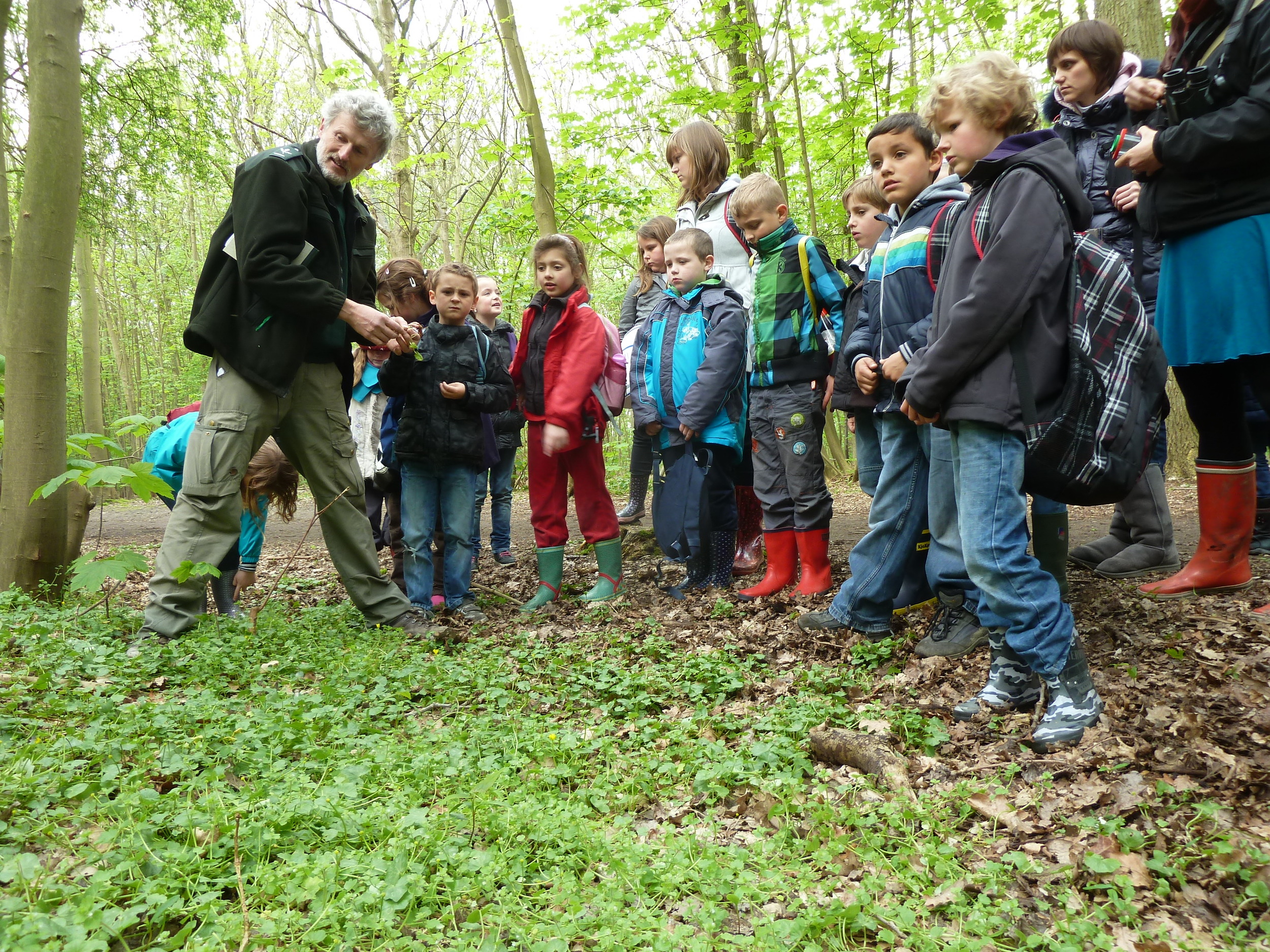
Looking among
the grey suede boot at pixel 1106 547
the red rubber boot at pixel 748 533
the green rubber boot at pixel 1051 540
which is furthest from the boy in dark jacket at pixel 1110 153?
the red rubber boot at pixel 748 533

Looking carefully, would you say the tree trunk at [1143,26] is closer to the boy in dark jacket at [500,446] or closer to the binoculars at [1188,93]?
the binoculars at [1188,93]

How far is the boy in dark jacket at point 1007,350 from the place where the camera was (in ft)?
8.98

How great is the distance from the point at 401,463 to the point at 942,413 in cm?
352

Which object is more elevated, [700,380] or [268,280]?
[268,280]

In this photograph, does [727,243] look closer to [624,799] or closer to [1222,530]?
[1222,530]

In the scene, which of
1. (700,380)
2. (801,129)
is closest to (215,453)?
(700,380)

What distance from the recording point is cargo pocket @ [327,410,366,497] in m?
4.54

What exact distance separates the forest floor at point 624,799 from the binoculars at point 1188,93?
6.96 ft

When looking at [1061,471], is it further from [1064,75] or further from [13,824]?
[13,824]

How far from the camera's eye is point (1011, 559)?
110 inches

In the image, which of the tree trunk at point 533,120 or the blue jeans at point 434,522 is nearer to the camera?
the blue jeans at point 434,522

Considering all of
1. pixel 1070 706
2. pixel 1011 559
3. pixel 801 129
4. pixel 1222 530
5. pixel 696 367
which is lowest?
pixel 1070 706

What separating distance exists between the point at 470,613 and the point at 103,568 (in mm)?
2151

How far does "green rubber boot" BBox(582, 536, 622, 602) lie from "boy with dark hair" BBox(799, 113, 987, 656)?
5.21 ft
